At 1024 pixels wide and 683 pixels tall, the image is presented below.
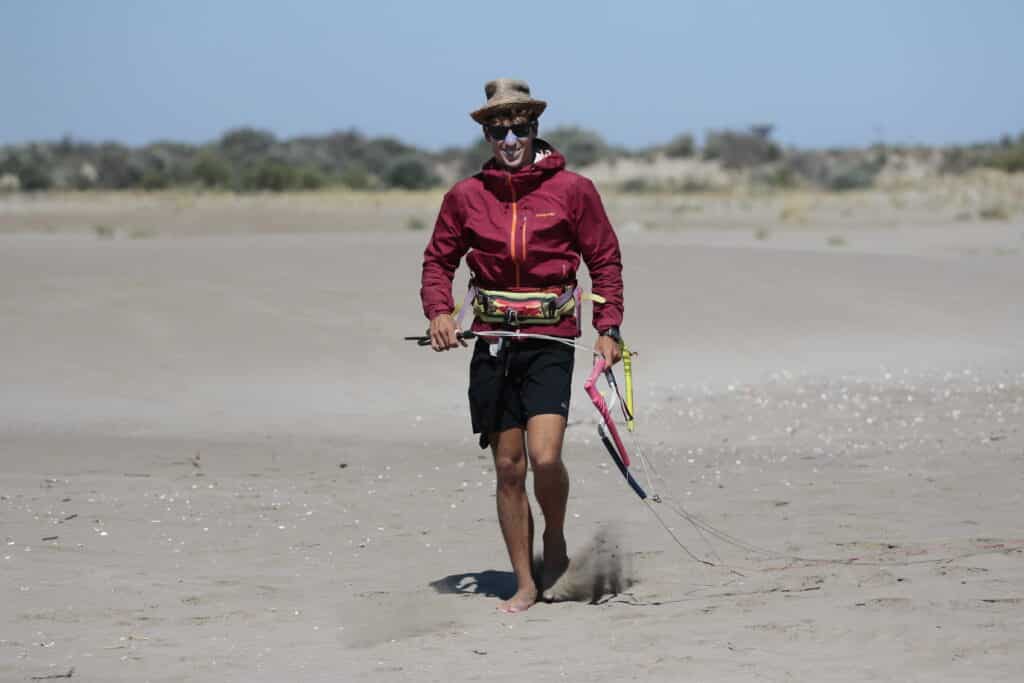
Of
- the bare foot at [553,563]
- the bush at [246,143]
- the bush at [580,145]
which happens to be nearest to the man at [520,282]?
the bare foot at [553,563]

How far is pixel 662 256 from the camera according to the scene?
20016mm

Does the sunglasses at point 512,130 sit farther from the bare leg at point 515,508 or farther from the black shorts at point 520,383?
the bare leg at point 515,508

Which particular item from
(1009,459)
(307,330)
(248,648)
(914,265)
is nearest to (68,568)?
(248,648)

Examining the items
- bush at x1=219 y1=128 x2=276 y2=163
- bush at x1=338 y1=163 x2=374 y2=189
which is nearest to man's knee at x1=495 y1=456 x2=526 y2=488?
bush at x1=338 y1=163 x2=374 y2=189

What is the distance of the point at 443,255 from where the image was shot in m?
6.87

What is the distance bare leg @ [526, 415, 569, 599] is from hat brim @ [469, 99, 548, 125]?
3.74ft

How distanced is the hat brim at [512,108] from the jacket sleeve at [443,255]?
315mm

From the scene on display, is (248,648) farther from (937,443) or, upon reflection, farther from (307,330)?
(307,330)

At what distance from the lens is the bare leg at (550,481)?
6.75 metres

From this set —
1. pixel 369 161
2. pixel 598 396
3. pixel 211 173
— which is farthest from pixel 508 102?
pixel 369 161

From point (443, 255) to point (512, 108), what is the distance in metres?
0.61

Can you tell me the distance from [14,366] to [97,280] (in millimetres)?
3266

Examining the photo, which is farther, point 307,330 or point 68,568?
point 307,330

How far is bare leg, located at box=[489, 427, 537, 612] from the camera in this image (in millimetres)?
6867
